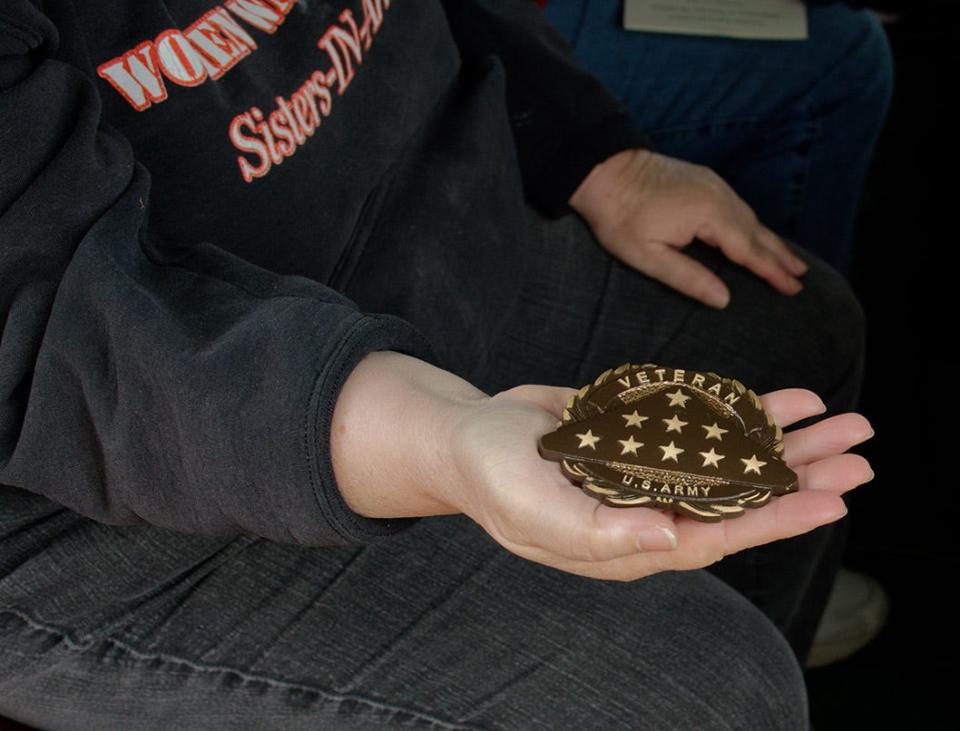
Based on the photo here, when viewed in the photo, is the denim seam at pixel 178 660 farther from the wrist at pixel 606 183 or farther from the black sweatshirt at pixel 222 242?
the wrist at pixel 606 183

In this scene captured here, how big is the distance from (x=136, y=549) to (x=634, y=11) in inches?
35.0

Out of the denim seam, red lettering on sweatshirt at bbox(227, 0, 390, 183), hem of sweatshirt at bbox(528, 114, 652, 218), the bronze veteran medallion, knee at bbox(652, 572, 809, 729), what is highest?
red lettering on sweatshirt at bbox(227, 0, 390, 183)

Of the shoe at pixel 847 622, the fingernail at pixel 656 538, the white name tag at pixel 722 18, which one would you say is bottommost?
the shoe at pixel 847 622

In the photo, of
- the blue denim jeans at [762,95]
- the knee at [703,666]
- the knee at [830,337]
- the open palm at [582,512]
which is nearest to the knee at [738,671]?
the knee at [703,666]

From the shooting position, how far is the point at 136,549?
778mm

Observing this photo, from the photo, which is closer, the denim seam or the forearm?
the forearm

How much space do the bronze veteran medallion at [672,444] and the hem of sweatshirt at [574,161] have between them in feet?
1.43

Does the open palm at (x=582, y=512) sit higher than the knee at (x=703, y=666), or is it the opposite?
the open palm at (x=582, y=512)

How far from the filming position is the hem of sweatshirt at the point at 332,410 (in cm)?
61

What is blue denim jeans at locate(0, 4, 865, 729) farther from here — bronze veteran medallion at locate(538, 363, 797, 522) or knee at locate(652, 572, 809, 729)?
bronze veteran medallion at locate(538, 363, 797, 522)

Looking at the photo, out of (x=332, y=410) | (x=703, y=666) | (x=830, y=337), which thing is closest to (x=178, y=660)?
(x=332, y=410)

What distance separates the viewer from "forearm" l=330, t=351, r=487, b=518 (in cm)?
61

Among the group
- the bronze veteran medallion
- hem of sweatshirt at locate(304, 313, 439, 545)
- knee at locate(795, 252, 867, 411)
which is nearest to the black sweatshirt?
hem of sweatshirt at locate(304, 313, 439, 545)

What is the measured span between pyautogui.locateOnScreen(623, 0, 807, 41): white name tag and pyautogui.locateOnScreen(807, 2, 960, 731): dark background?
0.78 feet
